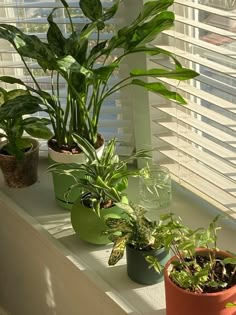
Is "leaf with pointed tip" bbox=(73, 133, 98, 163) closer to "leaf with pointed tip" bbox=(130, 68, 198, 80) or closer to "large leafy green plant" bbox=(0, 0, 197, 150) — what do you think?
"large leafy green plant" bbox=(0, 0, 197, 150)

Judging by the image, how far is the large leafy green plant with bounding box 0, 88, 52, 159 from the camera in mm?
1596

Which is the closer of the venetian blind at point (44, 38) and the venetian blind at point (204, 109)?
the venetian blind at point (204, 109)

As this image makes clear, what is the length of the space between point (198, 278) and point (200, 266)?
7 centimetres

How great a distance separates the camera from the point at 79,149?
1.66 m

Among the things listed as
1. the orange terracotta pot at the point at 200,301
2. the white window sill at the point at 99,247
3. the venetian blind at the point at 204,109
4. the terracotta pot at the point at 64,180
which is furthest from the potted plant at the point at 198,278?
the terracotta pot at the point at 64,180

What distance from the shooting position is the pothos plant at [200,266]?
49.0 inches

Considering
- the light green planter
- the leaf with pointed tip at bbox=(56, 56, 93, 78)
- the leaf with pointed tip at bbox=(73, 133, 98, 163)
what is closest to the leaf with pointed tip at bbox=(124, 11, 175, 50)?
the leaf with pointed tip at bbox=(56, 56, 93, 78)

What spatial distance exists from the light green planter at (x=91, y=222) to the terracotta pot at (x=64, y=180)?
0.09 m

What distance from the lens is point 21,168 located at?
1783mm

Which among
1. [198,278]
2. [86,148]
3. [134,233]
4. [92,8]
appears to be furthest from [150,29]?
[198,278]

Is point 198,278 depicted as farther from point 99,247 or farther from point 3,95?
point 3,95

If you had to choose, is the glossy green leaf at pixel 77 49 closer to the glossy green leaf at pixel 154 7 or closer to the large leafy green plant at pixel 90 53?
the large leafy green plant at pixel 90 53

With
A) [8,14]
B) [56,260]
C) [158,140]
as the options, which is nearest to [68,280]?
[56,260]

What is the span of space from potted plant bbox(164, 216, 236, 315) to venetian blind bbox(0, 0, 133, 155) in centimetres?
54
